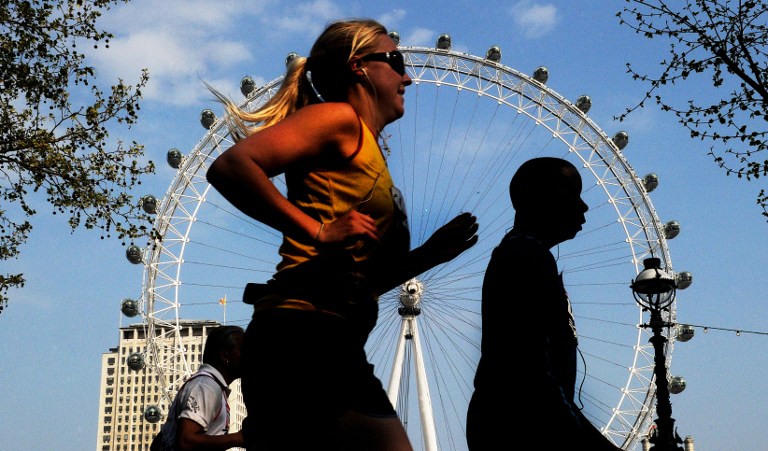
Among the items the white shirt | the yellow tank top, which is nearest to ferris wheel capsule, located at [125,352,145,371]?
the white shirt

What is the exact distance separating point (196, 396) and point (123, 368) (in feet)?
476

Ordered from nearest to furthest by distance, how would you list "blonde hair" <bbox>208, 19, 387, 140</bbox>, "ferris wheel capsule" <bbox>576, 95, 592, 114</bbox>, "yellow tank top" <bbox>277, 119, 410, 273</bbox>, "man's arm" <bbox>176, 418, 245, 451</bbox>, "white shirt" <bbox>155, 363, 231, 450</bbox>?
"yellow tank top" <bbox>277, 119, 410, 273</bbox>
"blonde hair" <bbox>208, 19, 387, 140</bbox>
"man's arm" <bbox>176, 418, 245, 451</bbox>
"white shirt" <bbox>155, 363, 231, 450</bbox>
"ferris wheel capsule" <bbox>576, 95, 592, 114</bbox>

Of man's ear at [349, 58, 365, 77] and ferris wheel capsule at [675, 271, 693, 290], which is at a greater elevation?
ferris wheel capsule at [675, 271, 693, 290]

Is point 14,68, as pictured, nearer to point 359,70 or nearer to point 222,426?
point 222,426

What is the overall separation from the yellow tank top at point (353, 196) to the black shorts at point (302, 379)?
20 cm

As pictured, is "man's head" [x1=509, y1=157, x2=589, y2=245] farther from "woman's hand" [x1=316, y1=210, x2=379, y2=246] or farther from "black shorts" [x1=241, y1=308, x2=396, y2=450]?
"black shorts" [x1=241, y1=308, x2=396, y2=450]

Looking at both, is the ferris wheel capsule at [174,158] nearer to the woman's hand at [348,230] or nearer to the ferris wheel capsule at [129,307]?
the ferris wheel capsule at [129,307]

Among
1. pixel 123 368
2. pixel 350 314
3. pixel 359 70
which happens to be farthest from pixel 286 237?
pixel 123 368

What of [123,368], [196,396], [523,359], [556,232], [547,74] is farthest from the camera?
[123,368]

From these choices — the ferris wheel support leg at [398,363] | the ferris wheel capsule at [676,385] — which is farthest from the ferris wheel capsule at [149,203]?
the ferris wheel capsule at [676,385]

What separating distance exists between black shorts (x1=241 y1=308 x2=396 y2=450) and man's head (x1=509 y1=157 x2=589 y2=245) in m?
1.12

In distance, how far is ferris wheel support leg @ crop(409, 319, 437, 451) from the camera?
2639 centimetres

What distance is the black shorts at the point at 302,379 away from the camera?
2.62 meters

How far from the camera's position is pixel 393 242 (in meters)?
3.00
